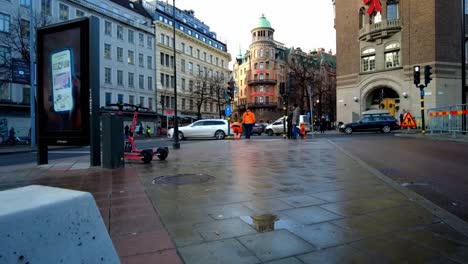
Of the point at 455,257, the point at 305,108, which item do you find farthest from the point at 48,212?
the point at 305,108

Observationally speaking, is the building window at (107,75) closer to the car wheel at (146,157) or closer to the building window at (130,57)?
the building window at (130,57)

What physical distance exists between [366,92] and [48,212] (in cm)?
4246

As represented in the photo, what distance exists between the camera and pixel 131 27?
175 feet

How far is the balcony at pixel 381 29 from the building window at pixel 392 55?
129cm

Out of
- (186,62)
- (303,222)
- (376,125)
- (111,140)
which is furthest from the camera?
(186,62)

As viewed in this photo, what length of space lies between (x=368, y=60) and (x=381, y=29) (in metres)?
3.90

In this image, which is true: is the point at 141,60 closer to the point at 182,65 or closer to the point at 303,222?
the point at 182,65

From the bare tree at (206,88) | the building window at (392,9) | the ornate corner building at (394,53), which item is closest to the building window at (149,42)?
the bare tree at (206,88)

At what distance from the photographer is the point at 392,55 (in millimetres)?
39219

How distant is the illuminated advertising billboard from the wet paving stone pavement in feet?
11.6

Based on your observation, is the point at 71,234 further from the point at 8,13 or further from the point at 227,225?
the point at 8,13

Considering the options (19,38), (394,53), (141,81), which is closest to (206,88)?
(141,81)

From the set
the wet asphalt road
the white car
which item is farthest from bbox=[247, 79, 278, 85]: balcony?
the wet asphalt road

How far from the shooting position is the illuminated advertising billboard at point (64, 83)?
8.48 m
